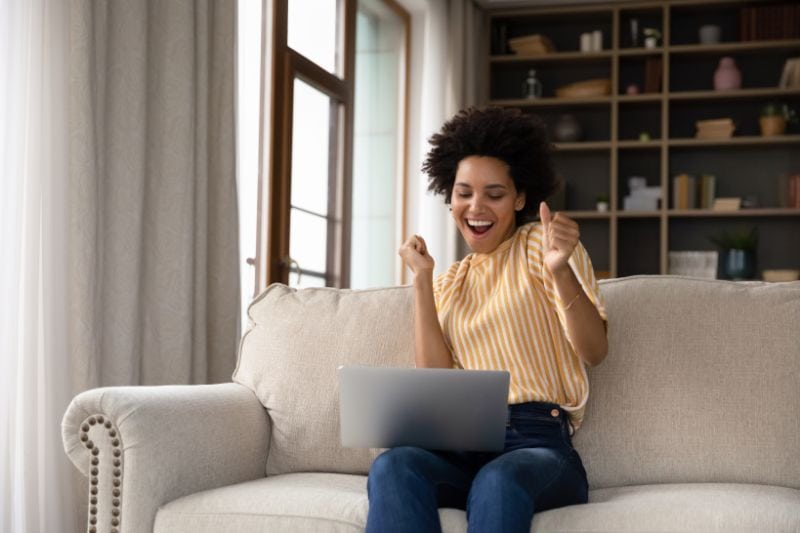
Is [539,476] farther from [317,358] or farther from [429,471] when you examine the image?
[317,358]

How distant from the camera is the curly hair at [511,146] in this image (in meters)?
2.44

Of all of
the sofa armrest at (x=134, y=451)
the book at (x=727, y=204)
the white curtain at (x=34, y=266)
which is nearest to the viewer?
the sofa armrest at (x=134, y=451)

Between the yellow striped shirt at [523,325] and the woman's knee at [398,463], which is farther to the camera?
the yellow striped shirt at [523,325]

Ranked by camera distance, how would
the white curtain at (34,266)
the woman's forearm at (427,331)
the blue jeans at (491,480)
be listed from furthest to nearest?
1. the white curtain at (34,266)
2. the woman's forearm at (427,331)
3. the blue jeans at (491,480)

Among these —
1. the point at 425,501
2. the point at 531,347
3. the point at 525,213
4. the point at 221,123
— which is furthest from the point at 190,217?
the point at 425,501

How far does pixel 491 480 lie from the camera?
1.83 metres

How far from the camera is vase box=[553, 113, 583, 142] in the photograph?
6.17 meters

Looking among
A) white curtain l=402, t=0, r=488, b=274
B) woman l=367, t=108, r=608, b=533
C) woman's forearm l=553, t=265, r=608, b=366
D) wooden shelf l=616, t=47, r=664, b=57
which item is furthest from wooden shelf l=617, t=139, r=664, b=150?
woman's forearm l=553, t=265, r=608, b=366

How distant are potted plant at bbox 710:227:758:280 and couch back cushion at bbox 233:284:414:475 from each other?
3663mm

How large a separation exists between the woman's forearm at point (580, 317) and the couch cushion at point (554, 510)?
0.97 ft

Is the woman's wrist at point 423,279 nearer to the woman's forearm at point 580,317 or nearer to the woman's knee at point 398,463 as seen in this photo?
the woman's forearm at point 580,317

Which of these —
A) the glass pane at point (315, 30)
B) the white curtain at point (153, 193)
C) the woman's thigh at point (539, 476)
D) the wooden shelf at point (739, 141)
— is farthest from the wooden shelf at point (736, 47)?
the woman's thigh at point (539, 476)

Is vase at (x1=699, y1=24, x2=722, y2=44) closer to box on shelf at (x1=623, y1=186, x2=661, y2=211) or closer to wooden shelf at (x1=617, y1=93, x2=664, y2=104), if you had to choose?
wooden shelf at (x1=617, y1=93, x2=664, y2=104)

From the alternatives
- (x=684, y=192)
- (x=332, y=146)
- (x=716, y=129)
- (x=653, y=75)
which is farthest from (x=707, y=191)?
(x=332, y=146)
